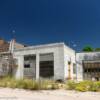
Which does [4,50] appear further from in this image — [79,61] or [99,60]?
[99,60]

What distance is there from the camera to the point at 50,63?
94.6 ft

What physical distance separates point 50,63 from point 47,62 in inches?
20.8

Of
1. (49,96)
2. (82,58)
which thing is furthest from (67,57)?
(49,96)

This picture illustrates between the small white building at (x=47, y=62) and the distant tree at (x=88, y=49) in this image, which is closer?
the small white building at (x=47, y=62)

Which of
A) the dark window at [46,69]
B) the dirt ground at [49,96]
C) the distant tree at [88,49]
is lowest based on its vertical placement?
the dirt ground at [49,96]

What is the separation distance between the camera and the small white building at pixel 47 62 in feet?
91.6

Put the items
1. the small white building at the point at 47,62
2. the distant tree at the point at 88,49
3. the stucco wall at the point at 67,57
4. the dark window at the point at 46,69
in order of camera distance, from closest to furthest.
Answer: the small white building at the point at 47,62 → the stucco wall at the point at 67,57 → the dark window at the point at 46,69 → the distant tree at the point at 88,49

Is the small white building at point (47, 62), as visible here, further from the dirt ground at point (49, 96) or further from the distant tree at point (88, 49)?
the distant tree at point (88, 49)

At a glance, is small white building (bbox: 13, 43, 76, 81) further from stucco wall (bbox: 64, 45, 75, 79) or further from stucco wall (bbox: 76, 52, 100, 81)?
stucco wall (bbox: 76, 52, 100, 81)

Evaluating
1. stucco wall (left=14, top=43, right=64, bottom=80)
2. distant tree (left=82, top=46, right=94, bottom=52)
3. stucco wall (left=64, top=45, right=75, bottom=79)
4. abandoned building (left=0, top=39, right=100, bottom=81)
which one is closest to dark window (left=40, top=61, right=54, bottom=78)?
abandoned building (left=0, top=39, right=100, bottom=81)

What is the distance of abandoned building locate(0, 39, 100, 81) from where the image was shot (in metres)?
28.1

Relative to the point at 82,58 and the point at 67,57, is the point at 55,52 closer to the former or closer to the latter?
the point at 67,57

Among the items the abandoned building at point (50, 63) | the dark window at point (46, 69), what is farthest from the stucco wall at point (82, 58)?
the dark window at point (46, 69)

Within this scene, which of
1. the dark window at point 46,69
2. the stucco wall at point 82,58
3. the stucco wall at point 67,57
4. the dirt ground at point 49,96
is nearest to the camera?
the dirt ground at point 49,96
